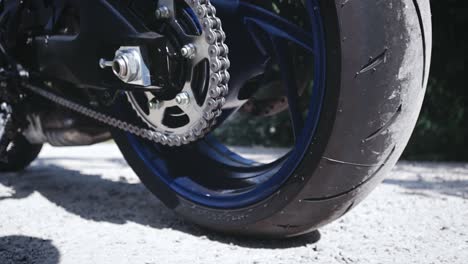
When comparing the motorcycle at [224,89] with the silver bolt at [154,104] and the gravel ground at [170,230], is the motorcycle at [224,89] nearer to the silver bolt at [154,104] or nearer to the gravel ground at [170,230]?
the silver bolt at [154,104]

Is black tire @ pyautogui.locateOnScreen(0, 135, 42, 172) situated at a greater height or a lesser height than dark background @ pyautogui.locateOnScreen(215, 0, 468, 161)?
lesser

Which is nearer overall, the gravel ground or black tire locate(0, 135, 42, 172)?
the gravel ground

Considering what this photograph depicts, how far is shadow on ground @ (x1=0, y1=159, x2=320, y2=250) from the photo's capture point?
1.88 meters

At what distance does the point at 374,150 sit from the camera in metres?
1.52

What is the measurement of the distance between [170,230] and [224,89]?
23.0 inches

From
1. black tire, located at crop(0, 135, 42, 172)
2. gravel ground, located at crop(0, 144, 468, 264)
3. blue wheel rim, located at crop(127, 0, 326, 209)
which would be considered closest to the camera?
blue wheel rim, located at crop(127, 0, 326, 209)

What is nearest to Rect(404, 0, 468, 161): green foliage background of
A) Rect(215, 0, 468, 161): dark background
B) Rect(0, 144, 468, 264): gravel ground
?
Rect(215, 0, 468, 161): dark background

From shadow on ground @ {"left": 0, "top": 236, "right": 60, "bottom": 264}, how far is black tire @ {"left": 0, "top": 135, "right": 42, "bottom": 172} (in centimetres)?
96

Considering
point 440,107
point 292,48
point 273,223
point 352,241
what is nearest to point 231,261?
point 273,223

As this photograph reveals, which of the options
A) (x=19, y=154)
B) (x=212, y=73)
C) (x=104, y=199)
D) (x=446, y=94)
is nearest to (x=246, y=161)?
(x=212, y=73)

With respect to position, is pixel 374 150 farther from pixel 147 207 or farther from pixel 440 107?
pixel 440 107

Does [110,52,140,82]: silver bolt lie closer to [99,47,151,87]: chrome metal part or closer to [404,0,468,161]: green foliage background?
[99,47,151,87]: chrome metal part

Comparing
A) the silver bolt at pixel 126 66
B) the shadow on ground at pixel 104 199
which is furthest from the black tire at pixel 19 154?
the silver bolt at pixel 126 66

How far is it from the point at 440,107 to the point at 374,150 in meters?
3.36
